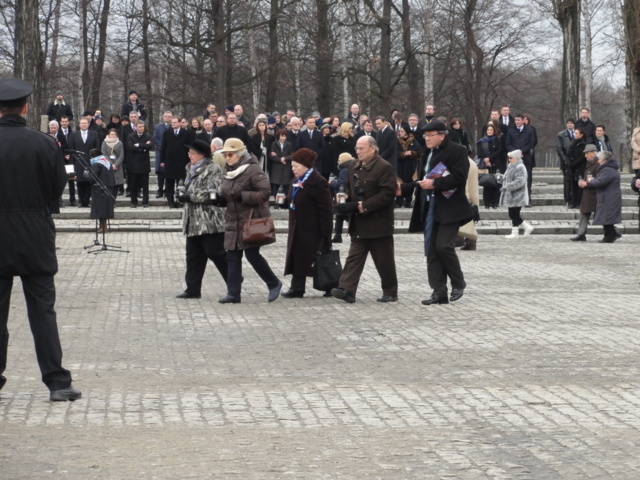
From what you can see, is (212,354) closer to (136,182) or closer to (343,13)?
(136,182)

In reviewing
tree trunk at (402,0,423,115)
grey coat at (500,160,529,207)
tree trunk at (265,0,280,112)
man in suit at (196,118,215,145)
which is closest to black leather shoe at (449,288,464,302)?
grey coat at (500,160,529,207)

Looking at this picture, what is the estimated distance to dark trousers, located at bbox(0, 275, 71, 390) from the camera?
7.91m

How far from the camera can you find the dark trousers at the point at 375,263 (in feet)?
45.2

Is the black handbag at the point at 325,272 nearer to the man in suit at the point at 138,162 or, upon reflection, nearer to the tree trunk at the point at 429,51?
the man in suit at the point at 138,162

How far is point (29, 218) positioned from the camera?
7.82 meters

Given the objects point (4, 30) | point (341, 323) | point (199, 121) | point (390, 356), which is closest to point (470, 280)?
point (341, 323)

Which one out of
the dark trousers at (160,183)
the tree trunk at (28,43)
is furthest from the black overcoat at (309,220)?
the dark trousers at (160,183)

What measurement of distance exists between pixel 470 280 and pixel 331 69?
1286 inches

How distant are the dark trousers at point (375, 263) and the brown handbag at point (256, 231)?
2.89 feet

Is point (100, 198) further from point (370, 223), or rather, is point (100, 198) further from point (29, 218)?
point (29, 218)

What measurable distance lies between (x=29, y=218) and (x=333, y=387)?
7.52 ft

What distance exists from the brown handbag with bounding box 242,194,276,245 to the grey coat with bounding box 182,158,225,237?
48 cm

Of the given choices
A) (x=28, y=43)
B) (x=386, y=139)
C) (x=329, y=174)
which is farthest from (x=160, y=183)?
(x=386, y=139)

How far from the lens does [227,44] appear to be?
4938cm
